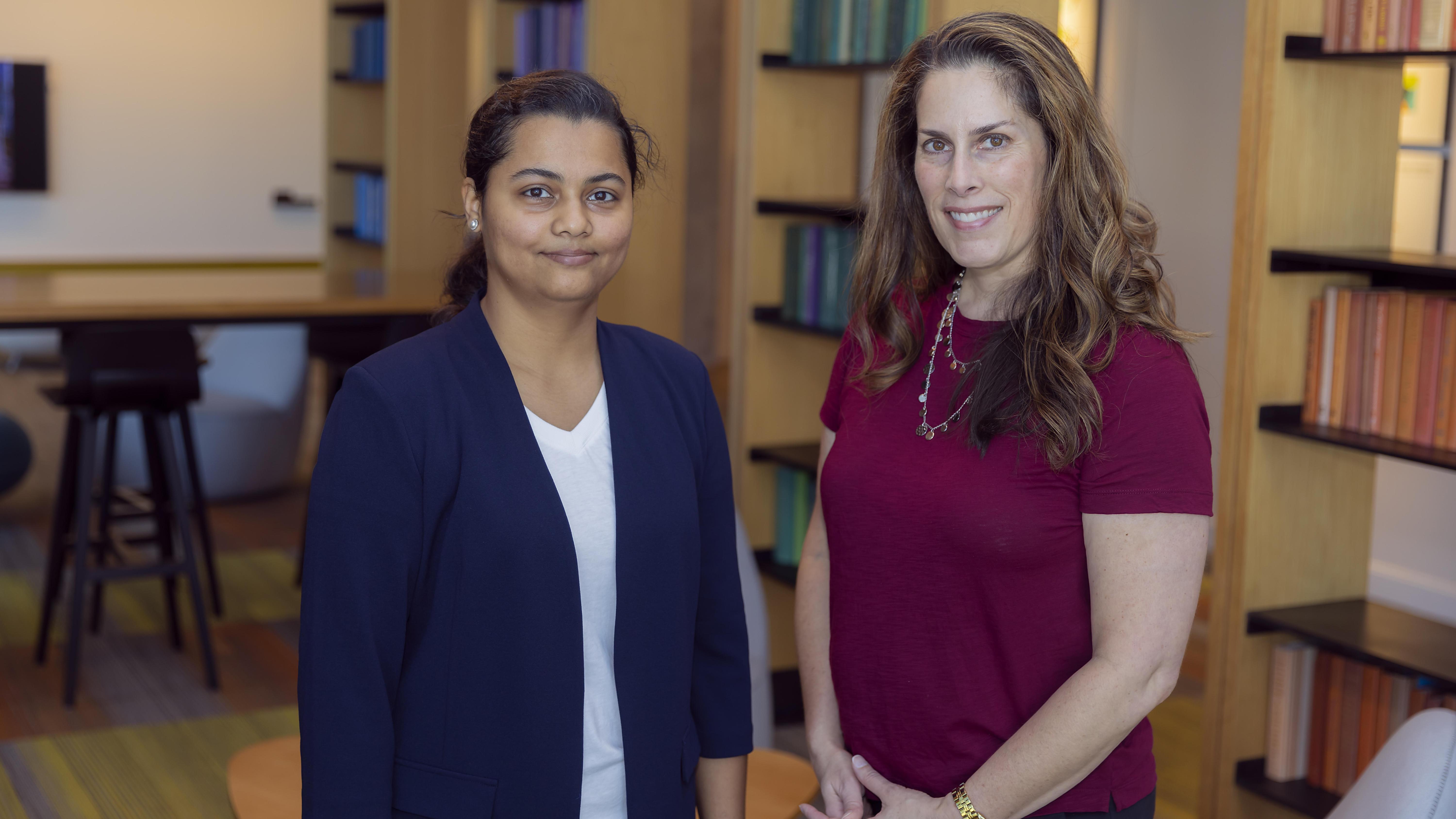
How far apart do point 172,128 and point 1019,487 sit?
384 inches

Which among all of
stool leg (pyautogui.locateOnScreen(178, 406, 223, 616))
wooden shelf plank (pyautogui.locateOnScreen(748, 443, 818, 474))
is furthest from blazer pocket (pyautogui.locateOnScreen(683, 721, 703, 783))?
stool leg (pyautogui.locateOnScreen(178, 406, 223, 616))

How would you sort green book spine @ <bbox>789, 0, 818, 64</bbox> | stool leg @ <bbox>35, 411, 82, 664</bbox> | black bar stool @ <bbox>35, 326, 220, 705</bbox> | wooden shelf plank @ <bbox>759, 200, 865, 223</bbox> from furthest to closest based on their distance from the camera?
stool leg @ <bbox>35, 411, 82, 664</bbox>
black bar stool @ <bbox>35, 326, 220, 705</bbox>
green book spine @ <bbox>789, 0, 818, 64</bbox>
wooden shelf plank @ <bbox>759, 200, 865, 223</bbox>

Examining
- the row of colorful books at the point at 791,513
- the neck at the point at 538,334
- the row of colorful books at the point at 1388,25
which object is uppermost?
the row of colorful books at the point at 1388,25

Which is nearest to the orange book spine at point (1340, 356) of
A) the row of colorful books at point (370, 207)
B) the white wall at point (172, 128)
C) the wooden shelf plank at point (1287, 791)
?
the wooden shelf plank at point (1287, 791)

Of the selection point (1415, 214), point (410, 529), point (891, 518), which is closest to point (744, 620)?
point (891, 518)

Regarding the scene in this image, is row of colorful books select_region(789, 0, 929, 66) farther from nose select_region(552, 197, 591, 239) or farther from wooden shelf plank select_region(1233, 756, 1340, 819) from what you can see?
nose select_region(552, 197, 591, 239)

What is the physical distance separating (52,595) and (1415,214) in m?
4.73

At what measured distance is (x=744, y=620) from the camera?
1664 millimetres

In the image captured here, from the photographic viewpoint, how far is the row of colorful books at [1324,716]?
2.91 meters

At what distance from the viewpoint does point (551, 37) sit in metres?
5.55

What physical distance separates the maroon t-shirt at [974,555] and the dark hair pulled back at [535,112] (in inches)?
18.2

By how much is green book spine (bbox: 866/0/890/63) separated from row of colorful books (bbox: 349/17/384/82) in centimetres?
427

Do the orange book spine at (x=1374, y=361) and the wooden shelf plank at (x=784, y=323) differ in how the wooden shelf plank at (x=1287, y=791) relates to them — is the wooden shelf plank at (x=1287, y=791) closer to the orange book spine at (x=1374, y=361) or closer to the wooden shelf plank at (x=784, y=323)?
the orange book spine at (x=1374, y=361)

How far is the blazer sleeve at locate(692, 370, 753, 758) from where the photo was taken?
5.36 ft
